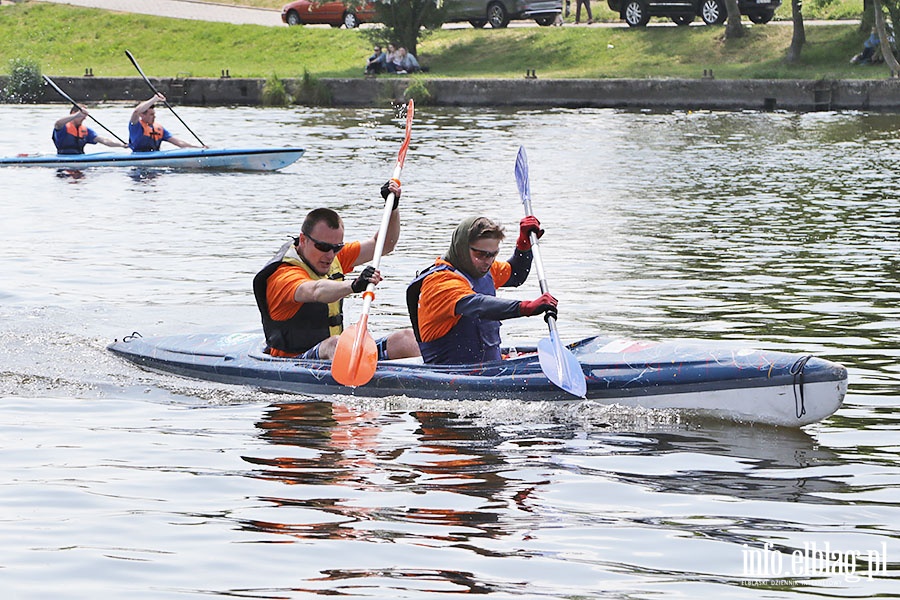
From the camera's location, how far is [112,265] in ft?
46.4

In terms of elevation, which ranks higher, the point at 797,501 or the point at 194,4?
the point at 194,4

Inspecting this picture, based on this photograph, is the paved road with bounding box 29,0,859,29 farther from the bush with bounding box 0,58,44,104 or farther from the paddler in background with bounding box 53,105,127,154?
the paddler in background with bounding box 53,105,127,154

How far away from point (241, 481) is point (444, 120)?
22938 mm

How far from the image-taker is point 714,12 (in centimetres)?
3466

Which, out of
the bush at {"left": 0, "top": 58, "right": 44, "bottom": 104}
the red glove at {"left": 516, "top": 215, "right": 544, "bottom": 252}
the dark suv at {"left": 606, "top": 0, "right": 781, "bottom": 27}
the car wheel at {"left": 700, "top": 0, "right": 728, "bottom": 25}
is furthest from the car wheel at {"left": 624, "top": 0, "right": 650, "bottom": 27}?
the red glove at {"left": 516, "top": 215, "right": 544, "bottom": 252}

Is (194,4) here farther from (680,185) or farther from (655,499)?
(655,499)

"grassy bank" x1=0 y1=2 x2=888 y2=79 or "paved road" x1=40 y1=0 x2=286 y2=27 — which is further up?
"paved road" x1=40 y1=0 x2=286 y2=27

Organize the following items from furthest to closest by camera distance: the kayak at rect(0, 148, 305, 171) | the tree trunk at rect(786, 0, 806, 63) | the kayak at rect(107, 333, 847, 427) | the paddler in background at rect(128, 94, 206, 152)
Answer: the tree trunk at rect(786, 0, 806, 63)
the paddler in background at rect(128, 94, 206, 152)
the kayak at rect(0, 148, 305, 171)
the kayak at rect(107, 333, 847, 427)

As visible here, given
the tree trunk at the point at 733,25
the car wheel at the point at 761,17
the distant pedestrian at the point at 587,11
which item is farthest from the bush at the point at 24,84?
the car wheel at the point at 761,17

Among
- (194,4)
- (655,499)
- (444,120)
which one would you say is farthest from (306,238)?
(194,4)

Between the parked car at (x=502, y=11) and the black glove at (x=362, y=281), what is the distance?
29.1 meters

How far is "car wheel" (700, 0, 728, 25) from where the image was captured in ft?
114

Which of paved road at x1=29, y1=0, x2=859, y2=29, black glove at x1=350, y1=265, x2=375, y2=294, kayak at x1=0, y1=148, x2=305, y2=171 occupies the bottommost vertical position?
kayak at x1=0, y1=148, x2=305, y2=171

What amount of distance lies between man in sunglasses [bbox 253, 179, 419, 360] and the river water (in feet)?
1.46
